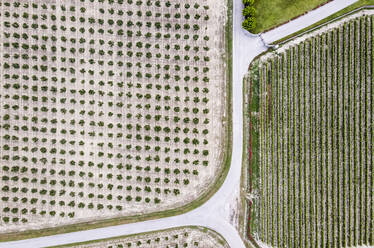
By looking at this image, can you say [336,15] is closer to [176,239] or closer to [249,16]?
[249,16]

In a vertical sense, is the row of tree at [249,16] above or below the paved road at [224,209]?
above

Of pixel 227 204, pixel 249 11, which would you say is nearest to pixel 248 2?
pixel 249 11

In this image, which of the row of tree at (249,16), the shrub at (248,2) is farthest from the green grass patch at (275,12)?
the row of tree at (249,16)

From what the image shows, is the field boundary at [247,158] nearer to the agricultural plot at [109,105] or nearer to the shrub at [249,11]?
the agricultural plot at [109,105]

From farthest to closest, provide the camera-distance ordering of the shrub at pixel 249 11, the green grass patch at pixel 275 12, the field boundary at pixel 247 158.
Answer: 1. the green grass patch at pixel 275 12
2. the field boundary at pixel 247 158
3. the shrub at pixel 249 11

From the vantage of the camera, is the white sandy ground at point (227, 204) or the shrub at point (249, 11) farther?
the white sandy ground at point (227, 204)

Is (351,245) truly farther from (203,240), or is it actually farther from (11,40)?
(11,40)
